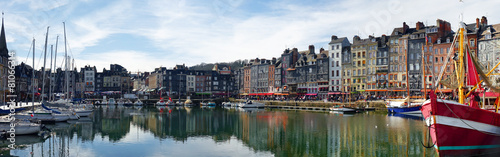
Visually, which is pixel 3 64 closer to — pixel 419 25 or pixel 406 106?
pixel 406 106

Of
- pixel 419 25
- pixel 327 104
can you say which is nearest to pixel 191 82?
pixel 327 104

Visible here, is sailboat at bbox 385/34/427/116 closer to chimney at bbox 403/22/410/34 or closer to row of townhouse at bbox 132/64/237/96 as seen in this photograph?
chimney at bbox 403/22/410/34

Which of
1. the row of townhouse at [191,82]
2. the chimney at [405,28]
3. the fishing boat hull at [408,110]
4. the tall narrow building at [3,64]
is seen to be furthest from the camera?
the row of townhouse at [191,82]

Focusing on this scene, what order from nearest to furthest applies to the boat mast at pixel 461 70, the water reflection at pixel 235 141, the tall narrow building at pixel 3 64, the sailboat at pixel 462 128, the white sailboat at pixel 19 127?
the sailboat at pixel 462 128, the boat mast at pixel 461 70, the water reflection at pixel 235 141, the white sailboat at pixel 19 127, the tall narrow building at pixel 3 64

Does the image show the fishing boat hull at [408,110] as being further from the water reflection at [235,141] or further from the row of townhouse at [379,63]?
the water reflection at [235,141]

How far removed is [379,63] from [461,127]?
220 feet

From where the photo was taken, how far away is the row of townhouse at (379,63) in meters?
70.9

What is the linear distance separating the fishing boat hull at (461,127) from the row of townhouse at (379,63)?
125 feet

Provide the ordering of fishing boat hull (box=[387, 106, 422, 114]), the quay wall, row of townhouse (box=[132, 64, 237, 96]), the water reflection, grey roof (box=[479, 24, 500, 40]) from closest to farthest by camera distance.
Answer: the water reflection → fishing boat hull (box=[387, 106, 422, 114]) → grey roof (box=[479, 24, 500, 40]) → the quay wall → row of townhouse (box=[132, 64, 237, 96])

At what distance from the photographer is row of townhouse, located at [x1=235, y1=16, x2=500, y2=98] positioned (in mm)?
70875

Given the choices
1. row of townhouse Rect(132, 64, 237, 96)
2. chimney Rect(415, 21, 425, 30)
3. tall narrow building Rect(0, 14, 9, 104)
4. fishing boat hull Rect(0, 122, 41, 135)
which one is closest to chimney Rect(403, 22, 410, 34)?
chimney Rect(415, 21, 425, 30)

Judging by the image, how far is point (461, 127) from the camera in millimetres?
22906

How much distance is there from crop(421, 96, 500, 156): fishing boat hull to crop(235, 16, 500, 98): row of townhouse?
38068 millimetres

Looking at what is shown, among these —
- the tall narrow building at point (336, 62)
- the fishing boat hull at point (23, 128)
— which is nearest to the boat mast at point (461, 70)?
the fishing boat hull at point (23, 128)
